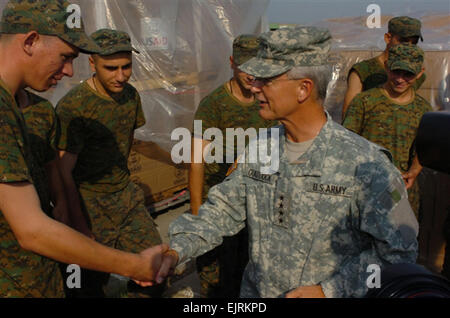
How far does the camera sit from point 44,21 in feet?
6.65

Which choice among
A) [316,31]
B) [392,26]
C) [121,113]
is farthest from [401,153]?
[121,113]

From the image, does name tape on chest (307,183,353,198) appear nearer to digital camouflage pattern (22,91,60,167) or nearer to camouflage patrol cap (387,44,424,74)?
digital camouflage pattern (22,91,60,167)

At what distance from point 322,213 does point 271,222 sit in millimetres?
261

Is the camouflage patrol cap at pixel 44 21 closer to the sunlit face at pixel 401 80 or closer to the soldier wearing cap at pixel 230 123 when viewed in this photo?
the soldier wearing cap at pixel 230 123

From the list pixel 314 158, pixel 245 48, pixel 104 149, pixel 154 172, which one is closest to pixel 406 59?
pixel 245 48

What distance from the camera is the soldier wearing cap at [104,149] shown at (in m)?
3.46

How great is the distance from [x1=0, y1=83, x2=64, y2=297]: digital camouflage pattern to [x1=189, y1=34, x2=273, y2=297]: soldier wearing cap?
4.82ft

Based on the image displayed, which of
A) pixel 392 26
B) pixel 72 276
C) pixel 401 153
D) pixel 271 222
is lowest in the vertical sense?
pixel 72 276

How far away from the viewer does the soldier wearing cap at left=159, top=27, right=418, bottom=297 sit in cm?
171

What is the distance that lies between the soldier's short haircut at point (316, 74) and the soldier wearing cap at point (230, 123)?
5.21 feet

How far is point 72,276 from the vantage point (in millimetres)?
2881

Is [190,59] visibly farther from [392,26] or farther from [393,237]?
[393,237]

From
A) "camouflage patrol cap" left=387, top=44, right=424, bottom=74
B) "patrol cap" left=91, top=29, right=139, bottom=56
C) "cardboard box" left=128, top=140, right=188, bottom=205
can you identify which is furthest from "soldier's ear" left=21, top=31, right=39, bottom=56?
"cardboard box" left=128, top=140, right=188, bottom=205

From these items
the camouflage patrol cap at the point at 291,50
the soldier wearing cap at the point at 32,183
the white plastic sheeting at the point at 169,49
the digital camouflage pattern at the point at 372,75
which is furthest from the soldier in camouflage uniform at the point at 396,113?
the white plastic sheeting at the point at 169,49
